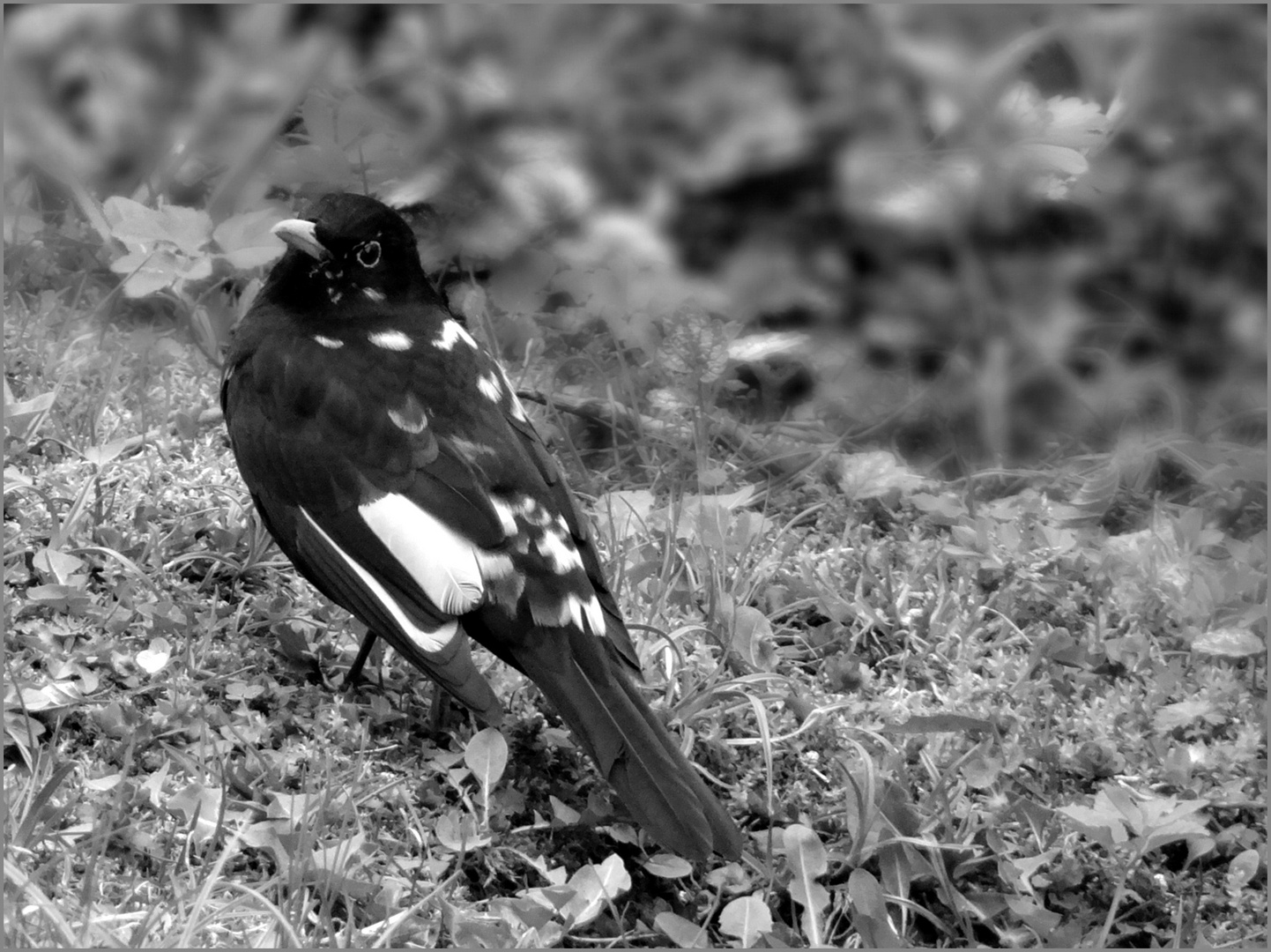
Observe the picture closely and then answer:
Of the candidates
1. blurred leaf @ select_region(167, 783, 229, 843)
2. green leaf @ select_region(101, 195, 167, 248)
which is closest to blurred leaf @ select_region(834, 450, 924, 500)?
blurred leaf @ select_region(167, 783, 229, 843)

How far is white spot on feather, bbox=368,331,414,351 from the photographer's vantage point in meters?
3.51

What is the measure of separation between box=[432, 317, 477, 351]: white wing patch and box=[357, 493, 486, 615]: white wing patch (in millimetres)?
580

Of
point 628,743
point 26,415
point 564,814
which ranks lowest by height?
point 564,814

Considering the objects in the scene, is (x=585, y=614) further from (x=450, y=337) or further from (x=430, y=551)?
(x=450, y=337)

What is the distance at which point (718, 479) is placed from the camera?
421 centimetres

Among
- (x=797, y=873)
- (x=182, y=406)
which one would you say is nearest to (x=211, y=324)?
(x=182, y=406)

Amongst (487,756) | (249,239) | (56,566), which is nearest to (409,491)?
(487,756)

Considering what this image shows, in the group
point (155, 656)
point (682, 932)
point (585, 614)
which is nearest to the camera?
point (682, 932)

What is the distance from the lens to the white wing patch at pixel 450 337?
11.8 feet

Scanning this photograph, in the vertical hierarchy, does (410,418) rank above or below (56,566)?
above

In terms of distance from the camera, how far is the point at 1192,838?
3012 mm

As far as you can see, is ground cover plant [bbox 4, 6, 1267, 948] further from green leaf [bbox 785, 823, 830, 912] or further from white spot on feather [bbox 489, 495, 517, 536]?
white spot on feather [bbox 489, 495, 517, 536]

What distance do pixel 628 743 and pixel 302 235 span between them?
5.32ft

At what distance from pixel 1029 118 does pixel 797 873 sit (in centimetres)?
319
